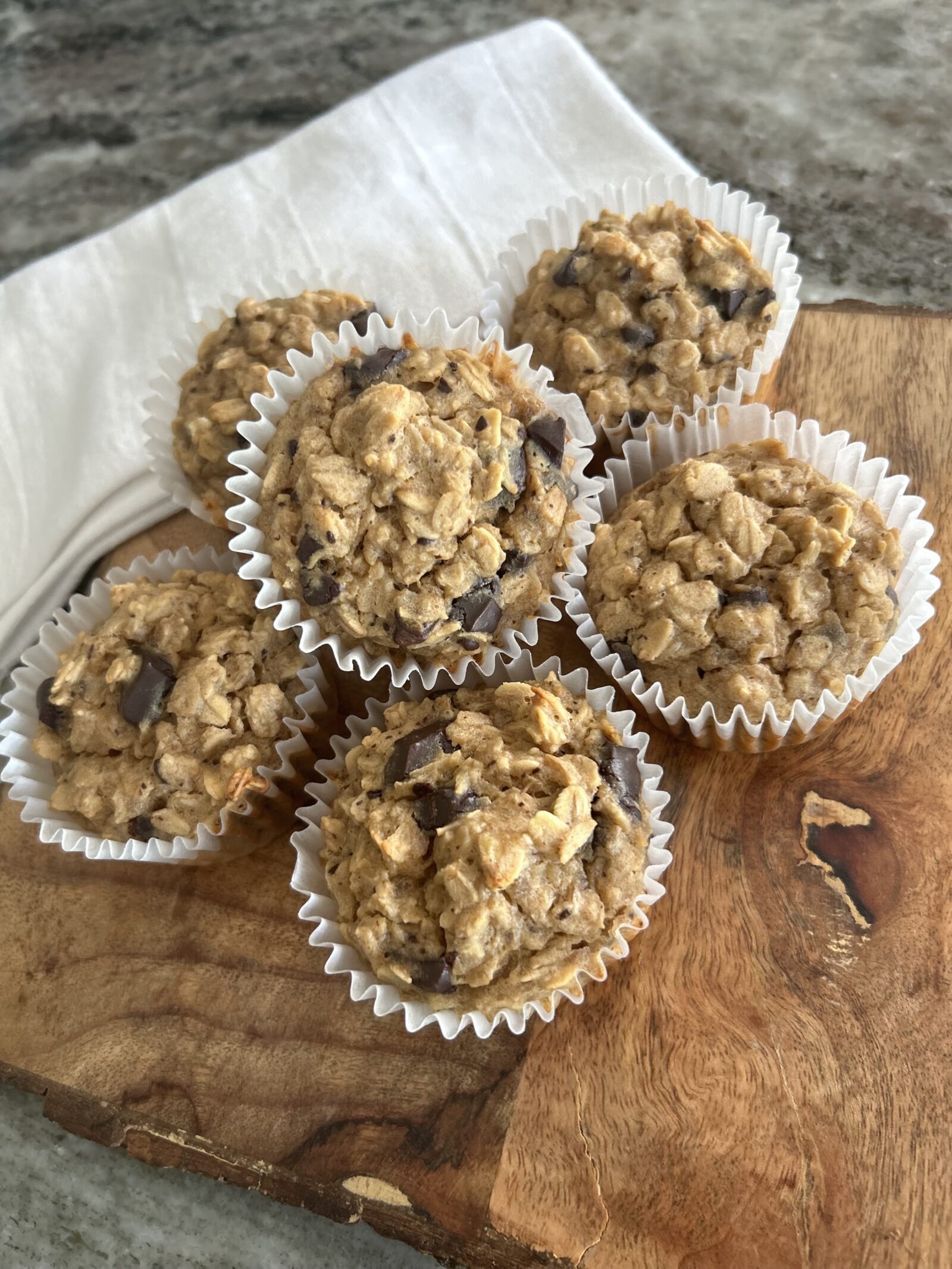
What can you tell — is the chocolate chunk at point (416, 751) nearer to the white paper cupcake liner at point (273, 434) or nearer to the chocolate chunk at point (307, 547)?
the white paper cupcake liner at point (273, 434)

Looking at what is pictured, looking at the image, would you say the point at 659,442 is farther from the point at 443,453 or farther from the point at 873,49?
the point at 873,49

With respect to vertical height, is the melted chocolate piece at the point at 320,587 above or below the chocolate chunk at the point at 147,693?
above

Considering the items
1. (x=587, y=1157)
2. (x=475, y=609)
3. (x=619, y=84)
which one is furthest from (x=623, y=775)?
(x=619, y=84)

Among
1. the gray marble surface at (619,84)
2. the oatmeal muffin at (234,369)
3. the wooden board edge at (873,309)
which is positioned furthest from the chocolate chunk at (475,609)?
the gray marble surface at (619,84)

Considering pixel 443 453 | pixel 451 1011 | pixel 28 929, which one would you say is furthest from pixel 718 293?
pixel 28 929

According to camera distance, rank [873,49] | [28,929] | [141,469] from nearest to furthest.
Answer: [28,929], [141,469], [873,49]

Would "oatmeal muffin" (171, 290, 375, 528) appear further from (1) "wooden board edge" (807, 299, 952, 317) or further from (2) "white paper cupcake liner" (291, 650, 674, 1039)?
(1) "wooden board edge" (807, 299, 952, 317)

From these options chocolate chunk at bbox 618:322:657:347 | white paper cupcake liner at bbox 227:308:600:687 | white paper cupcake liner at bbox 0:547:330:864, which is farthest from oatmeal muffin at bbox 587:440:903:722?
white paper cupcake liner at bbox 0:547:330:864
